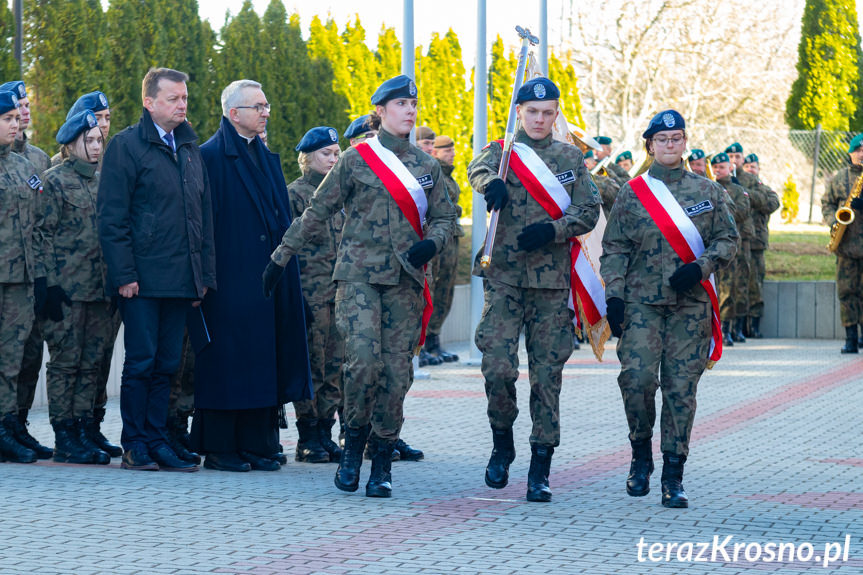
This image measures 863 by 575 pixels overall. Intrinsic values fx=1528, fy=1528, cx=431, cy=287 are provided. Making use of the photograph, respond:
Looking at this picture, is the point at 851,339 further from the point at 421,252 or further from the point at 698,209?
the point at 421,252

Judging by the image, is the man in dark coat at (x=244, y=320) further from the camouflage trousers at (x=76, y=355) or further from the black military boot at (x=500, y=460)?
the black military boot at (x=500, y=460)

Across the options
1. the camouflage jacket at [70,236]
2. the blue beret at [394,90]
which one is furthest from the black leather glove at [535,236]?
the camouflage jacket at [70,236]

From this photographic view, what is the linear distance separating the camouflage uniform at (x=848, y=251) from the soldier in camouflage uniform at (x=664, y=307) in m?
9.37

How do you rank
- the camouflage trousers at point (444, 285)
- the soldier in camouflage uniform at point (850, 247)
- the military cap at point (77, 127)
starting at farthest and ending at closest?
the soldier in camouflage uniform at point (850, 247), the camouflage trousers at point (444, 285), the military cap at point (77, 127)

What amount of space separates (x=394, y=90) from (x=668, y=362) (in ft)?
6.75

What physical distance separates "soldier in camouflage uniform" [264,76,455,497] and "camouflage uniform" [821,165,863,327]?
32.6ft

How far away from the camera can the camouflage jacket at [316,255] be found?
9.48 metres

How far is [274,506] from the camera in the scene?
7.67 m

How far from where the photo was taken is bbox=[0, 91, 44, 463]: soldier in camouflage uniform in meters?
8.98

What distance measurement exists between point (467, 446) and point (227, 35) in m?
11.0

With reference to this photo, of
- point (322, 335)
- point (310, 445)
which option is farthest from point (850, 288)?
point (310, 445)

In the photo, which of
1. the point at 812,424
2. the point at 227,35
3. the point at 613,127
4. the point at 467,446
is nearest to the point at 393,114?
the point at 467,446

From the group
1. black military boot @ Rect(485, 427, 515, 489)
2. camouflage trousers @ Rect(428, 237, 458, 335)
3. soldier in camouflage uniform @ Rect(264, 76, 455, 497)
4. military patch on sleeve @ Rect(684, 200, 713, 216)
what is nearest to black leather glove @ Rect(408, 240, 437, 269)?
soldier in camouflage uniform @ Rect(264, 76, 455, 497)

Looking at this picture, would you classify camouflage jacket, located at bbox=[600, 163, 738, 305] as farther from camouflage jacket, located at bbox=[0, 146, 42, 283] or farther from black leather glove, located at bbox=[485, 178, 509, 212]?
camouflage jacket, located at bbox=[0, 146, 42, 283]
